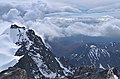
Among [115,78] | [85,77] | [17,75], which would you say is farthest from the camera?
[85,77]

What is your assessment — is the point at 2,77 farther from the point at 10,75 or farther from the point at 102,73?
the point at 102,73

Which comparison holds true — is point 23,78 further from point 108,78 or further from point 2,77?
point 108,78

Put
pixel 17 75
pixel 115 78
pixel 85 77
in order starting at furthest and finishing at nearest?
pixel 85 77, pixel 17 75, pixel 115 78

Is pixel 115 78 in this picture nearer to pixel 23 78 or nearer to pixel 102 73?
pixel 102 73

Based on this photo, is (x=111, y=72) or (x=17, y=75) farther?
(x=17, y=75)

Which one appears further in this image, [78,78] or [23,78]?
[78,78]

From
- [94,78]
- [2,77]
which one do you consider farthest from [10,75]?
[94,78]

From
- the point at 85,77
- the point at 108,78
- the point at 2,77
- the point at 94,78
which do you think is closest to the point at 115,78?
the point at 108,78
